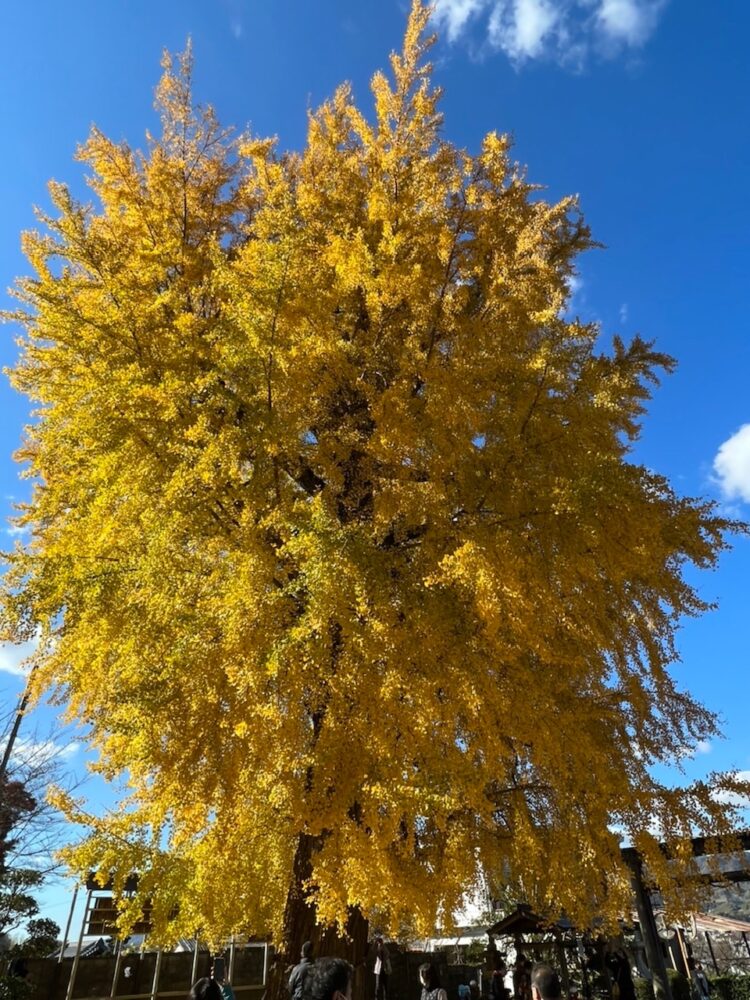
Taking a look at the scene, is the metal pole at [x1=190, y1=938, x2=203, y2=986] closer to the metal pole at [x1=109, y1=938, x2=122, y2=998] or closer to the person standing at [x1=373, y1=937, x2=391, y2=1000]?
the metal pole at [x1=109, y1=938, x2=122, y2=998]

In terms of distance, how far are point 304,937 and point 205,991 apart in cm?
101

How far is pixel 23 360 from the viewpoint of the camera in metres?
6.20

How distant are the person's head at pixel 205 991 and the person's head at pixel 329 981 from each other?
2.07m

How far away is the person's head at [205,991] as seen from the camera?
152 inches

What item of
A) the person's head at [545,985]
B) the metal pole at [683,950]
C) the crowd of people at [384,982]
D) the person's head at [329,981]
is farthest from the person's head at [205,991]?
the metal pole at [683,950]

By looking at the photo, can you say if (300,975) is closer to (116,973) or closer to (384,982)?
(116,973)

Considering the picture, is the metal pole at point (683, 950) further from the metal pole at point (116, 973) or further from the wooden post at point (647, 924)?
the metal pole at point (116, 973)

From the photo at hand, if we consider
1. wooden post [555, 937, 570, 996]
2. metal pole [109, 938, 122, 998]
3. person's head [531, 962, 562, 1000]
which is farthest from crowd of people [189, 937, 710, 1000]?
metal pole [109, 938, 122, 998]

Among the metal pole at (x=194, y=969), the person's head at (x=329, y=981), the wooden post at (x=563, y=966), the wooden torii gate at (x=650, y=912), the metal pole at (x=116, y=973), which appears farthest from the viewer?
the wooden post at (x=563, y=966)

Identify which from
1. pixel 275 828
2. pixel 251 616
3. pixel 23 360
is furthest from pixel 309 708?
pixel 23 360

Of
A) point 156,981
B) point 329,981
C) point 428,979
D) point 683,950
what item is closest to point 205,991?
point 428,979

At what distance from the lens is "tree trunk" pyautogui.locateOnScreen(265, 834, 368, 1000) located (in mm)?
4719

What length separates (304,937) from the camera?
4.77 m

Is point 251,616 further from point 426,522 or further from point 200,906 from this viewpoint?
point 200,906
